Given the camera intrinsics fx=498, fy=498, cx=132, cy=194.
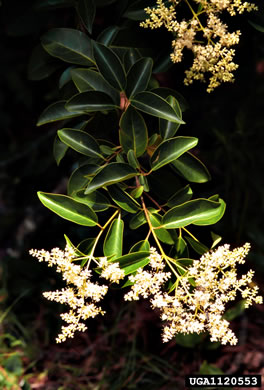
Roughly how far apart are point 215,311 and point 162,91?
527mm

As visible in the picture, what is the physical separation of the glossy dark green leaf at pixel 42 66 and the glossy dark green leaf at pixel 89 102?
30 cm

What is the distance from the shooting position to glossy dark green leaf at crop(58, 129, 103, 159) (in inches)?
42.6

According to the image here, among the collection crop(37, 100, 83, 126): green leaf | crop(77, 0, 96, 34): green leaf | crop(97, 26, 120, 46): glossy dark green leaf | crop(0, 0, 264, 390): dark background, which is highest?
crop(77, 0, 96, 34): green leaf

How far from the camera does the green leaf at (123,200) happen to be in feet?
3.42

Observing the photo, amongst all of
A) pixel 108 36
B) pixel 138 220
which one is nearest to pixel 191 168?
pixel 138 220

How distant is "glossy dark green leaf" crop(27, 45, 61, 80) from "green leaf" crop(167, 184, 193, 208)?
530 mm

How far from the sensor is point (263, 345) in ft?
Result: 5.86

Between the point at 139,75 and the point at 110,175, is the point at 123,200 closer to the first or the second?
the point at 110,175

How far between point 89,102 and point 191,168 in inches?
10.6

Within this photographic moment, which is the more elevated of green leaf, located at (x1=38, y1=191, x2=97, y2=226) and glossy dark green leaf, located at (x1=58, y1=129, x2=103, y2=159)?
glossy dark green leaf, located at (x1=58, y1=129, x2=103, y2=159)

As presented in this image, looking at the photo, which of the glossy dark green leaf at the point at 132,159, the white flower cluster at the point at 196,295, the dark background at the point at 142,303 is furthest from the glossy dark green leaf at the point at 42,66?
the white flower cluster at the point at 196,295

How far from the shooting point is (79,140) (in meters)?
1.09

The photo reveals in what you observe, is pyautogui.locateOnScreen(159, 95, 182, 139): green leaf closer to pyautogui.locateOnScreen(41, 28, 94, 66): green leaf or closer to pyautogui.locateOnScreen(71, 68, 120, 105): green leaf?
pyautogui.locateOnScreen(71, 68, 120, 105): green leaf

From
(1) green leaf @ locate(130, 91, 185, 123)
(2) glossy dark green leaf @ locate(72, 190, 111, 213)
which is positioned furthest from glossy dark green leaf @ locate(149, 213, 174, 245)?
(1) green leaf @ locate(130, 91, 185, 123)
